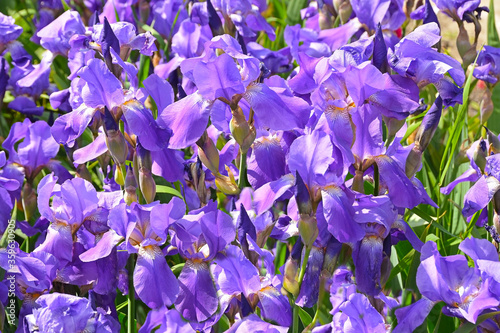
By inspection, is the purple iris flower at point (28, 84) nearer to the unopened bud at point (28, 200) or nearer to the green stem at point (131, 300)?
the unopened bud at point (28, 200)

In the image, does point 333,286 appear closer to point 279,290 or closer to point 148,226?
point 279,290

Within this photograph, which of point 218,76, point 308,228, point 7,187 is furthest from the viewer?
point 7,187

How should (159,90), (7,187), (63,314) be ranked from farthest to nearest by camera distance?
(7,187)
(159,90)
(63,314)

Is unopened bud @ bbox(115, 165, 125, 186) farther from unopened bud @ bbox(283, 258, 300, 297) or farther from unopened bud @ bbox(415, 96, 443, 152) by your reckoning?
unopened bud @ bbox(415, 96, 443, 152)

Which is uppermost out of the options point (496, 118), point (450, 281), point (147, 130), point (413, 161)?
point (147, 130)

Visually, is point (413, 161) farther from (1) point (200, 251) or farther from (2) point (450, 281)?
(1) point (200, 251)

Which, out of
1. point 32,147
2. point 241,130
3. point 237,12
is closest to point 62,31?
point 32,147

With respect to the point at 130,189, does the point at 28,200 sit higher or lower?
lower

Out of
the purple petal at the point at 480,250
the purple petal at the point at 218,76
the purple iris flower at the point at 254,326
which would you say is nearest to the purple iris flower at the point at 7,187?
the purple petal at the point at 218,76

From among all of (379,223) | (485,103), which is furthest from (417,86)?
(485,103)
